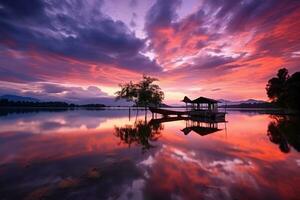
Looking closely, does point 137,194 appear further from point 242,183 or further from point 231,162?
point 231,162

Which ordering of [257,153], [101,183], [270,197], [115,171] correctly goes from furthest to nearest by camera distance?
[257,153] < [115,171] < [101,183] < [270,197]

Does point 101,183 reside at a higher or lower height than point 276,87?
lower

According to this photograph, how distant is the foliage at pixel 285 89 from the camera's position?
37719 millimetres

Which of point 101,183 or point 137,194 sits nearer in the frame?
point 137,194

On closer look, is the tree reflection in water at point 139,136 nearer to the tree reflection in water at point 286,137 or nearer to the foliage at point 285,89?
the tree reflection in water at point 286,137

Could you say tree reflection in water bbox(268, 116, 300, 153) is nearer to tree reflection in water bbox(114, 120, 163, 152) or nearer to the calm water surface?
the calm water surface

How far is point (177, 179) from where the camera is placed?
19.8 ft

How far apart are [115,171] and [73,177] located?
1.45 meters

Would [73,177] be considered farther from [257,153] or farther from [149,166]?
[257,153]

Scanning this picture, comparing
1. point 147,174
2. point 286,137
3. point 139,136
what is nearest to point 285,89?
Result: point 286,137

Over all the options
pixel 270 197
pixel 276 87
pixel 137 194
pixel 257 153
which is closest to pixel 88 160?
pixel 137 194

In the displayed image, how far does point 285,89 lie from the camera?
41.4 m

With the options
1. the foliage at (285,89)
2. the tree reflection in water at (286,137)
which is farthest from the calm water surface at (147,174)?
the foliage at (285,89)

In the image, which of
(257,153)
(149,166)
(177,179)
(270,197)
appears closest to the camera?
(270,197)
